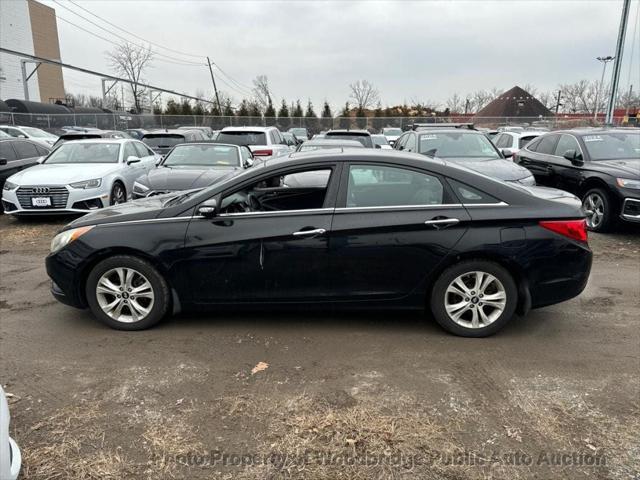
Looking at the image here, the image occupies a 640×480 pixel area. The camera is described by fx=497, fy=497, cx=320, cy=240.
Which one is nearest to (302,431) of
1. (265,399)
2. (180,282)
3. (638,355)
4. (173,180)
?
(265,399)

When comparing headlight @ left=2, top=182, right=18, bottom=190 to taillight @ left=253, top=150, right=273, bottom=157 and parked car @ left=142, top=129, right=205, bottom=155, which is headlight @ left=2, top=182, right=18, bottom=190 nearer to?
taillight @ left=253, top=150, right=273, bottom=157

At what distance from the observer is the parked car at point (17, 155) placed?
10.3 meters

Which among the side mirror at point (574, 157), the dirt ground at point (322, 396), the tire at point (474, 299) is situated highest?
the side mirror at point (574, 157)

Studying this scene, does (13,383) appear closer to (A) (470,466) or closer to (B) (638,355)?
(A) (470,466)

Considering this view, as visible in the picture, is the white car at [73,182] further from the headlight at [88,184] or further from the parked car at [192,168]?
the parked car at [192,168]

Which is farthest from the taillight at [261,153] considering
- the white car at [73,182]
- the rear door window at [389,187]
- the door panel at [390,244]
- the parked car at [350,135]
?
the door panel at [390,244]

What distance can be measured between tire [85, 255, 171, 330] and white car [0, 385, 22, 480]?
6.25ft

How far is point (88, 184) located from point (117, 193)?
0.79m

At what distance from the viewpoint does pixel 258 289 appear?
4168 mm

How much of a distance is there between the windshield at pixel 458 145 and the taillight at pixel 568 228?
16.3ft

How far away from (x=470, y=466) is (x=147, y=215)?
10.3ft

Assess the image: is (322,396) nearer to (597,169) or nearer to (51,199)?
(597,169)

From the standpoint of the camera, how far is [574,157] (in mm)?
8812

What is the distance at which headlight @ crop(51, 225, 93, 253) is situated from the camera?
427cm
